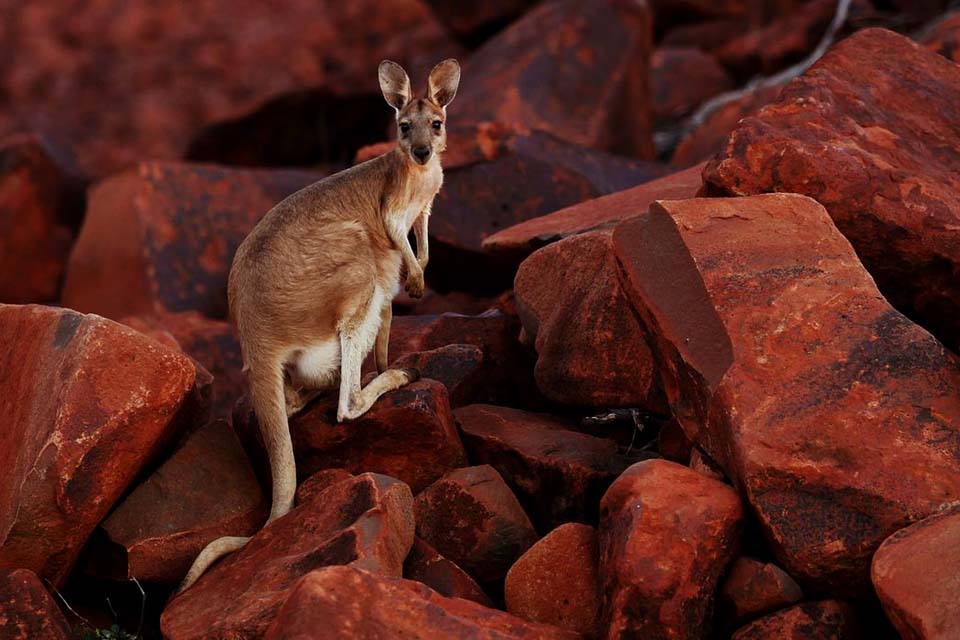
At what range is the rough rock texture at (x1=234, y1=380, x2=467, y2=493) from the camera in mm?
5496

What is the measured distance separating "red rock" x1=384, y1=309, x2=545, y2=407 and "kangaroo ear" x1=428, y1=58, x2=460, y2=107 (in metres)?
1.12

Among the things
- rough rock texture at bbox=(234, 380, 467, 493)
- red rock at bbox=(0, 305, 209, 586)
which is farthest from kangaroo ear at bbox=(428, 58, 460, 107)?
red rock at bbox=(0, 305, 209, 586)

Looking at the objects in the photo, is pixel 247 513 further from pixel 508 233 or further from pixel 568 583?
pixel 508 233

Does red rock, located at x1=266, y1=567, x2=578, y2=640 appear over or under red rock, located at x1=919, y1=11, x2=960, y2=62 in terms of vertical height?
over

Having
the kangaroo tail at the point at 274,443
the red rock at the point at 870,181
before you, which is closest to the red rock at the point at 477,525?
the kangaroo tail at the point at 274,443

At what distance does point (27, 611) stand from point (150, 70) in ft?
27.7

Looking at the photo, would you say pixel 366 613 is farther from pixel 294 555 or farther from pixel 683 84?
pixel 683 84

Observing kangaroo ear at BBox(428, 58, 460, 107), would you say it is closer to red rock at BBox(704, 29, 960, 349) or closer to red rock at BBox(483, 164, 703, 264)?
red rock at BBox(483, 164, 703, 264)

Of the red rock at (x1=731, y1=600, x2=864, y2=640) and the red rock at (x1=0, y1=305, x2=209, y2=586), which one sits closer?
the red rock at (x1=731, y1=600, x2=864, y2=640)

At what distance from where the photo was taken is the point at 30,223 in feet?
37.7

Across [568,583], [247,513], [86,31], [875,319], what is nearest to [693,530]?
[568,583]

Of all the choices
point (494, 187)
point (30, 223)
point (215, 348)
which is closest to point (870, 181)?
point (494, 187)

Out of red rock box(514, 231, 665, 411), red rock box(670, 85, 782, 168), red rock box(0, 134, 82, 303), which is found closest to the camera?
red rock box(514, 231, 665, 411)

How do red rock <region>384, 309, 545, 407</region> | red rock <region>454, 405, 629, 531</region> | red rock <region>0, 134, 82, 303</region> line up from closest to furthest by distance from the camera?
red rock <region>454, 405, 629, 531</region>
red rock <region>384, 309, 545, 407</region>
red rock <region>0, 134, 82, 303</region>
